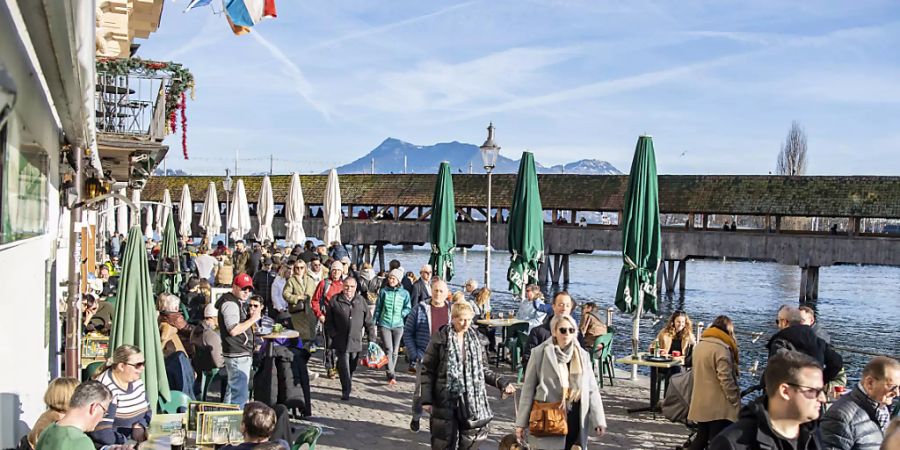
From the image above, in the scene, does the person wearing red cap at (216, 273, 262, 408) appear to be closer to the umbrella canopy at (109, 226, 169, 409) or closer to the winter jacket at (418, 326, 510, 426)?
the umbrella canopy at (109, 226, 169, 409)

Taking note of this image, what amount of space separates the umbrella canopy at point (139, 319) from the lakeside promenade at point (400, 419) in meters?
2.05

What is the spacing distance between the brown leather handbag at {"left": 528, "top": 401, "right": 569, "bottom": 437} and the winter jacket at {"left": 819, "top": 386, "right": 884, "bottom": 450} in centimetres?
166

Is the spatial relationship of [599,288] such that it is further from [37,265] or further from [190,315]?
[37,265]

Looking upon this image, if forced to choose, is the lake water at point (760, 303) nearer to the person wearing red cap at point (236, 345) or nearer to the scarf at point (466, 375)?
the person wearing red cap at point (236, 345)

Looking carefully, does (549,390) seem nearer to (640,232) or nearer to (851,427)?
(851,427)

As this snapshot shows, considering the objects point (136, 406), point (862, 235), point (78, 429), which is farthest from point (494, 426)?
point (862, 235)

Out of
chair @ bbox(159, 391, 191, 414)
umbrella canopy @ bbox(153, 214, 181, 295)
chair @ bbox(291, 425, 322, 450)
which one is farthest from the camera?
umbrella canopy @ bbox(153, 214, 181, 295)

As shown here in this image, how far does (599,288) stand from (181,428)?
134 ft

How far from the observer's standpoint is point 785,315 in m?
7.00

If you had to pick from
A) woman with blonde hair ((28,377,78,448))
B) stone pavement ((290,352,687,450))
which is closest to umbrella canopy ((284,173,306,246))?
stone pavement ((290,352,687,450))

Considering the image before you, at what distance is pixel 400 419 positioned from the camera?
958cm

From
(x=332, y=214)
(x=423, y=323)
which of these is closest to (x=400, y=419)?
(x=423, y=323)

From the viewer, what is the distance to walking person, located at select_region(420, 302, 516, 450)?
259 inches

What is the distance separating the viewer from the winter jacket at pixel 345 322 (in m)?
10.4
